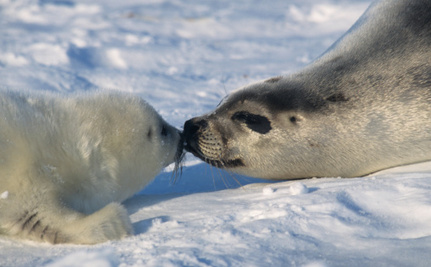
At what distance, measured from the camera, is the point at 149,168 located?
9.87ft

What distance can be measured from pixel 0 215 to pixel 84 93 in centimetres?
92

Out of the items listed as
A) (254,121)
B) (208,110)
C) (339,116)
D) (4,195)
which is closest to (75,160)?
(4,195)

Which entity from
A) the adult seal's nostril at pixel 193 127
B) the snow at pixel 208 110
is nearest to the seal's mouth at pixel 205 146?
the adult seal's nostril at pixel 193 127

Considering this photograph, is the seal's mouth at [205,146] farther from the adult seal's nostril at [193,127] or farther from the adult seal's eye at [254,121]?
the adult seal's eye at [254,121]

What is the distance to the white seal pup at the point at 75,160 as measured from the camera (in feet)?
7.53

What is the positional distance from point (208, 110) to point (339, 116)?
2.04m

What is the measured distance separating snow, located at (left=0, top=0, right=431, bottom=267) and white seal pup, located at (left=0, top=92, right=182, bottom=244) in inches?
3.4

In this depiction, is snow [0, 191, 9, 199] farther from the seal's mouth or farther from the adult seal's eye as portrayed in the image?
the adult seal's eye

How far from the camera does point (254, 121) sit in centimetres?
340

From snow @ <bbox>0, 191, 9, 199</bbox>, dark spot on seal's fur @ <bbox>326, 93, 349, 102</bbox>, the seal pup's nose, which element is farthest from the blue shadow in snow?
snow @ <bbox>0, 191, 9, 199</bbox>

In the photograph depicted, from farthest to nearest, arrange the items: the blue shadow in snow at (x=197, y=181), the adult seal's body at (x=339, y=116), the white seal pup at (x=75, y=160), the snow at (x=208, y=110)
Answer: the blue shadow in snow at (x=197, y=181)
the adult seal's body at (x=339, y=116)
the white seal pup at (x=75, y=160)
the snow at (x=208, y=110)

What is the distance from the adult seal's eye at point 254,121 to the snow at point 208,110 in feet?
1.06

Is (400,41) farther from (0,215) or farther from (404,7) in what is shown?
(0,215)

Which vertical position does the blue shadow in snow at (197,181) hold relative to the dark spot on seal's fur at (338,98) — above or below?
below
